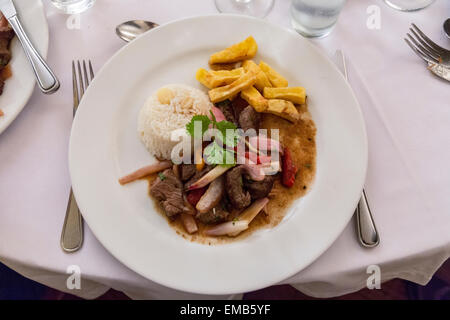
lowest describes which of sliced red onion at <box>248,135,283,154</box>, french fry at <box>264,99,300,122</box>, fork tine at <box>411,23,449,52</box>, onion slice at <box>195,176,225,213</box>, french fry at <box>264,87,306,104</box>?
onion slice at <box>195,176,225,213</box>

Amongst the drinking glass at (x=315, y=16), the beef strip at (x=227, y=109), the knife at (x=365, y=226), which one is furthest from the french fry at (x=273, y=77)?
the knife at (x=365, y=226)

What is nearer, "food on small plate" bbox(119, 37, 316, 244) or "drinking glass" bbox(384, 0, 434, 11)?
"food on small plate" bbox(119, 37, 316, 244)

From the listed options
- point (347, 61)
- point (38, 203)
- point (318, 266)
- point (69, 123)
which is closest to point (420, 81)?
point (347, 61)

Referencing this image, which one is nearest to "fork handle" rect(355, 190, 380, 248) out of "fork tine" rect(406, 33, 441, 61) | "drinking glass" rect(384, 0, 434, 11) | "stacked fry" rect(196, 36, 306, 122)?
"stacked fry" rect(196, 36, 306, 122)

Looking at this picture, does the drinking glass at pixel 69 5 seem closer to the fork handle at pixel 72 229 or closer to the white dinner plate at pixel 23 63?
the white dinner plate at pixel 23 63

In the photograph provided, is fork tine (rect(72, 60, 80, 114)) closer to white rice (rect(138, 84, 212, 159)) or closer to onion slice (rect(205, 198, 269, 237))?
white rice (rect(138, 84, 212, 159))
